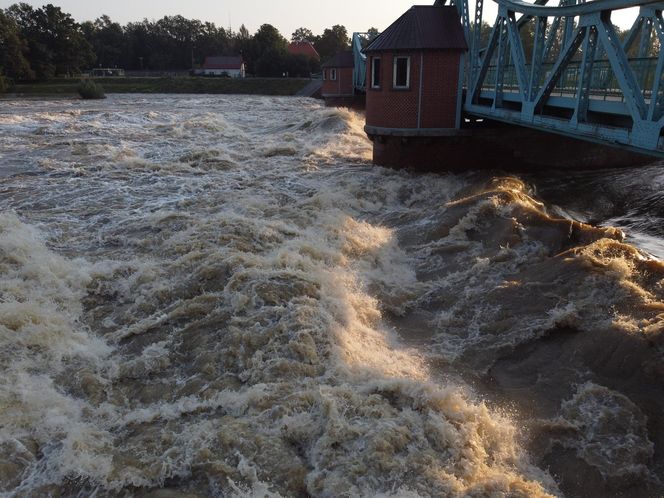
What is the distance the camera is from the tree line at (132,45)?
237ft

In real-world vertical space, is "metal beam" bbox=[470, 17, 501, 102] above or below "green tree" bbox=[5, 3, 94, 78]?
below

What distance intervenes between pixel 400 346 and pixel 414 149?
1181 cm

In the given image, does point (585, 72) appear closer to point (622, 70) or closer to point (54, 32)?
Answer: point (622, 70)

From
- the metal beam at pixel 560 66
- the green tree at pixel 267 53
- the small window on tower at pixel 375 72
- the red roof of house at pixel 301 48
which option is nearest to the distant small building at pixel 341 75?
the small window on tower at pixel 375 72

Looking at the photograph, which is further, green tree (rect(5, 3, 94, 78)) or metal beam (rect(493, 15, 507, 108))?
green tree (rect(5, 3, 94, 78))

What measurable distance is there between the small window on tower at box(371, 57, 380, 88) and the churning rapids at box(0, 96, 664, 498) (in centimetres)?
672

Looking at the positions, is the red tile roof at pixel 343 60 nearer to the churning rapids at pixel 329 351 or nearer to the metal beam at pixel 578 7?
the metal beam at pixel 578 7

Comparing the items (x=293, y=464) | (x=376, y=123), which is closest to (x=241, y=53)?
(x=376, y=123)

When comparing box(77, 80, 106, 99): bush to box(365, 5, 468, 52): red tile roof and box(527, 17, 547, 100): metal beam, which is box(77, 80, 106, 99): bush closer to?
box(365, 5, 468, 52): red tile roof

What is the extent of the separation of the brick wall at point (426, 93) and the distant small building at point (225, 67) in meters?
83.2

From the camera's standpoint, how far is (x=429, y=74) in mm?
18047

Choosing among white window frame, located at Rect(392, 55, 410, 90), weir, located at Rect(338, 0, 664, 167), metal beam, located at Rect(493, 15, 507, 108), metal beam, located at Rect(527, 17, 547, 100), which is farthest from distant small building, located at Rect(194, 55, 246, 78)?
metal beam, located at Rect(527, 17, 547, 100)

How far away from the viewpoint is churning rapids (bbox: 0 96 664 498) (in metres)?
5.50

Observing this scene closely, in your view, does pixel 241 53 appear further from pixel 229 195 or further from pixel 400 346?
pixel 400 346
